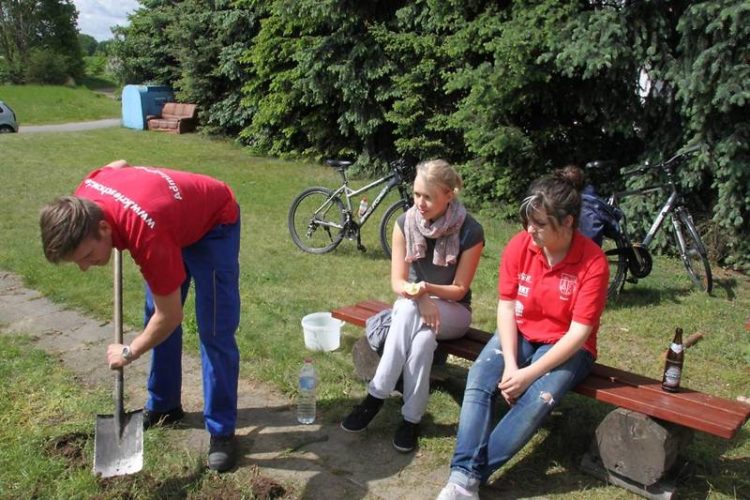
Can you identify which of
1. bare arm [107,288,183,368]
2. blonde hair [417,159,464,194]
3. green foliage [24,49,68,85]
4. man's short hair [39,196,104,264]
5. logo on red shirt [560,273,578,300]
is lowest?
bare arm [107,288,183,368]

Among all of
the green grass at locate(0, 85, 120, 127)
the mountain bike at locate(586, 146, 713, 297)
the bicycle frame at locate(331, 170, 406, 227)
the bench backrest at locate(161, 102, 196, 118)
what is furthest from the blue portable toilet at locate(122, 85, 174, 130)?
the mountain bike at locate(586, 146, 713, 297)

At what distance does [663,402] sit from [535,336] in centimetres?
63

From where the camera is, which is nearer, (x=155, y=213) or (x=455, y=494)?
(x=155, y=213)

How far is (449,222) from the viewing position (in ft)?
11.6

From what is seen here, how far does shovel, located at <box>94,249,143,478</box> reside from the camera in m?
2.93

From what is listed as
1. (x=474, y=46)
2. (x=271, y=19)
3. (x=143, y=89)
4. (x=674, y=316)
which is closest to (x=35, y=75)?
(x=143, y=89)

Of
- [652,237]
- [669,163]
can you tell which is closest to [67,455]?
[652,237]

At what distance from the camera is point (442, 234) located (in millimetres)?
3568

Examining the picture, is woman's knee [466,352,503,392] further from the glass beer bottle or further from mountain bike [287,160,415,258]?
mountain bike [287,160,415,258]

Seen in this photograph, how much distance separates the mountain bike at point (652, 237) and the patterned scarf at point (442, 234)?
7.58ft

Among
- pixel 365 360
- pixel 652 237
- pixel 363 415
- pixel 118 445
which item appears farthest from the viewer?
pixel 652 237

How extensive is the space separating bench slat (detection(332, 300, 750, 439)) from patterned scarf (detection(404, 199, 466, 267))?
0.51 metres

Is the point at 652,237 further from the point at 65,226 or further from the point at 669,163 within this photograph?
the point at 65,226

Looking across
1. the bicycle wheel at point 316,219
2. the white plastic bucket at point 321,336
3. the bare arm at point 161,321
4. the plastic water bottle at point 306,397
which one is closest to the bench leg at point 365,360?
the plastic water bottle at point 306,397
